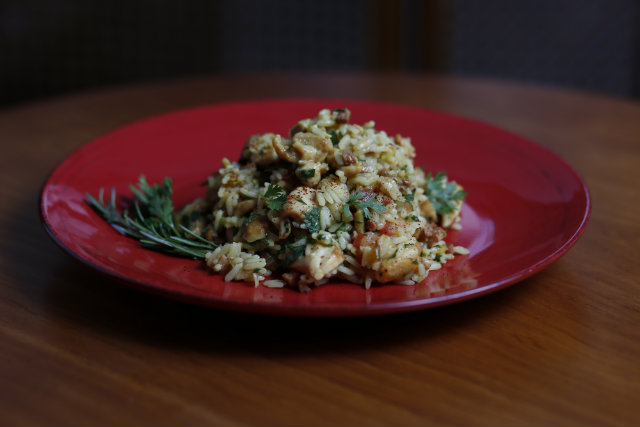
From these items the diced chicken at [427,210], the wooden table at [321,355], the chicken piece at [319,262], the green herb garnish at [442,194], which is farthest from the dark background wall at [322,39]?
the chicken piece at [319,262]

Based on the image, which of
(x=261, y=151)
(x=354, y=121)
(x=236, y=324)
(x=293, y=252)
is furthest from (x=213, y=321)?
(x=354, y=121)

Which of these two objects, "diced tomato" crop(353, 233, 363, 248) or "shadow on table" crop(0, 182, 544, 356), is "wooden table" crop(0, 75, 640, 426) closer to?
"shadow on table" crop(0, 182, 544, 356)

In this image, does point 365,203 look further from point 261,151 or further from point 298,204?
point 261,151

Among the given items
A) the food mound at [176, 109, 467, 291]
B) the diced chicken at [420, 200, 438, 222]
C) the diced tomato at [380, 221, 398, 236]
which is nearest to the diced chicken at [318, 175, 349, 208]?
the food mound at [176, 109, 467, 291]

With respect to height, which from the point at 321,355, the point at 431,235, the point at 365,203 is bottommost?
the point at 321,355

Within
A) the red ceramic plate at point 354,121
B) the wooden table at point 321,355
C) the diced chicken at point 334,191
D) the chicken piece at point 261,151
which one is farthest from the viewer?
the chicken piece at point 261,151

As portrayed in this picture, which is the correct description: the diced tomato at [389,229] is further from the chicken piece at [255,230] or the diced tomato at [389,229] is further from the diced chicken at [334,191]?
the chicken piece at [255,230]

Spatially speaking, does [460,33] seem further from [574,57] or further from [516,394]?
[516,394]

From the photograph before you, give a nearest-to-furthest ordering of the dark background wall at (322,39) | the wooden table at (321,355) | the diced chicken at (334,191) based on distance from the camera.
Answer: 1. the wooden table at (321,355)
2. the diced chicken at (334,191)
3. the dark background wall at (322,39)
